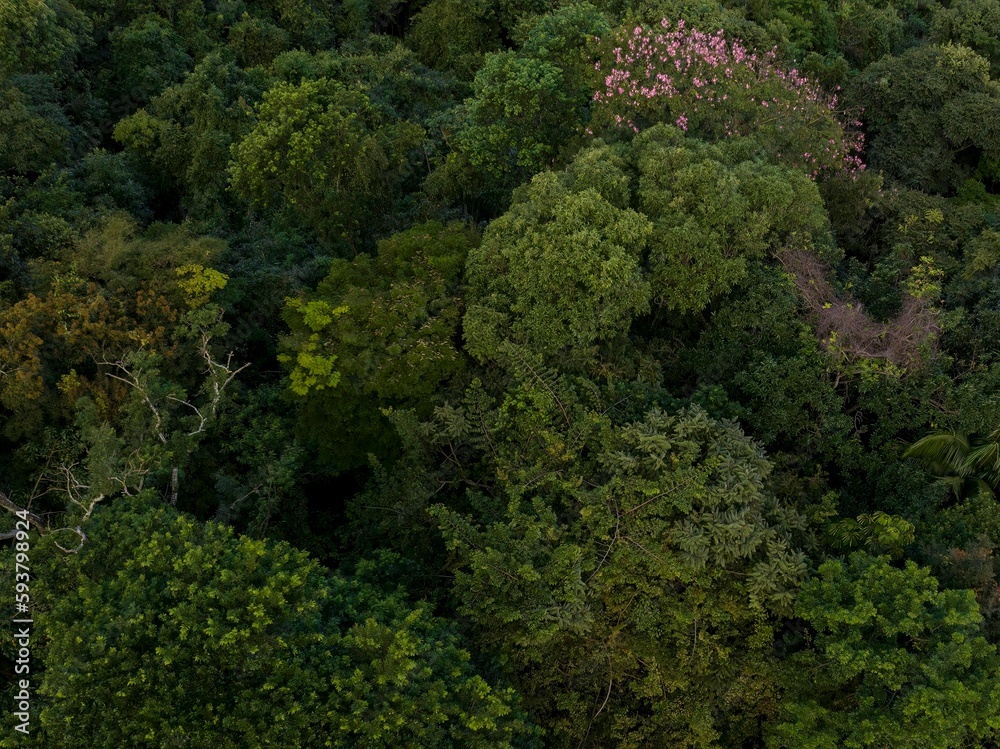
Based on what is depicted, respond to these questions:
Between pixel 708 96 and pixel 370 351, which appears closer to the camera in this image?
pixel 370 351

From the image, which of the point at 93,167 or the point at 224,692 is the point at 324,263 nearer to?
the point at 93,167

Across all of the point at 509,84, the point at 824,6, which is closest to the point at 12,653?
the point at 509,84

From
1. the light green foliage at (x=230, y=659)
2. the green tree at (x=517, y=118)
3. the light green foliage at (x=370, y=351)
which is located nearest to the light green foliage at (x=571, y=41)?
the green tree at (x=517, y=118)

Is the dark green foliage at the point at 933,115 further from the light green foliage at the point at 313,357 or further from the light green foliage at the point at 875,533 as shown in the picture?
the light green foliage at the point at 313,357

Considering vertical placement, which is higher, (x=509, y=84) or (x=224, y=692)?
(x=509, y=84)

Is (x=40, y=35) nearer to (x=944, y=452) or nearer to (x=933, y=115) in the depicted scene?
(x=944, y=452)

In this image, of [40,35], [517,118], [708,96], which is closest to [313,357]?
[517,118]
